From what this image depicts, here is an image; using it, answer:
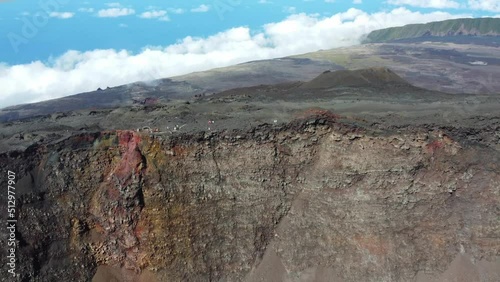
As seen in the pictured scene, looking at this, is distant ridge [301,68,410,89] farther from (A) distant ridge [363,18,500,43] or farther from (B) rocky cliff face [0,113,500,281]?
(A) distant ridge [363,18,500,43]

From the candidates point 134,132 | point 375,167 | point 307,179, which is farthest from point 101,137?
point 375,167

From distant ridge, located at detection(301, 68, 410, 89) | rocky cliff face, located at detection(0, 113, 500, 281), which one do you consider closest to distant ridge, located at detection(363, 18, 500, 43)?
distant ridge, located at detection(301, 68, 410, 89)

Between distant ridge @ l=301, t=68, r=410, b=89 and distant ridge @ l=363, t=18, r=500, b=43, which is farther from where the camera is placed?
distant ridge @ l=363, t=18, r=500, b=43

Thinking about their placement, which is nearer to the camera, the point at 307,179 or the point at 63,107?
the point at 307,179

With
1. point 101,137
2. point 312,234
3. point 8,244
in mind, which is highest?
point 101,137

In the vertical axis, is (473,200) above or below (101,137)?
below

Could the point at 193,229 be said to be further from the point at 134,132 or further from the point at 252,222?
the point at 134,132
